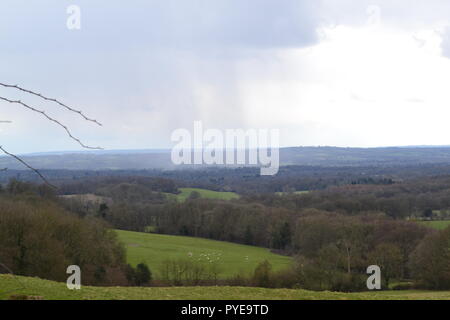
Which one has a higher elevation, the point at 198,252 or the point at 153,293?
the point at 153,293

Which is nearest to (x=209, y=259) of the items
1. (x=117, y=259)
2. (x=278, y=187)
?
(x=117, y=259)

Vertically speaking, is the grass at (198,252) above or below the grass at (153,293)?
below

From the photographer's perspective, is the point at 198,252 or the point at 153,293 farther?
the point at 198,252

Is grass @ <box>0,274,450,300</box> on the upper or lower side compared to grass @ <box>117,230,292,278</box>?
upper

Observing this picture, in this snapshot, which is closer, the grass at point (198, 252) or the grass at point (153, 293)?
the grass at point (153, 293)

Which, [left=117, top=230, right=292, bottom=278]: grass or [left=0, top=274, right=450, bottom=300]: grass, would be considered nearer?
[left=0, top=274, right=450, bottom=300]: grass

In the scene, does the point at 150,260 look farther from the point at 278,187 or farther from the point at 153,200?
the point at 278,187
